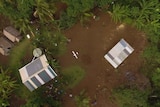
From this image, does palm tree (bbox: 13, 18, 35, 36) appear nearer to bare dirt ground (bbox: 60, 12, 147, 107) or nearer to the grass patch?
bare dirt ground (bbox: 60, 12, 147, 107)

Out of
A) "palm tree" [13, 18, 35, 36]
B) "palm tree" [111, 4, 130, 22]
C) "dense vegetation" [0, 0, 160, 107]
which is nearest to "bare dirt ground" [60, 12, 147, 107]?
"dense vegetation" [0, 0, 160, 107]

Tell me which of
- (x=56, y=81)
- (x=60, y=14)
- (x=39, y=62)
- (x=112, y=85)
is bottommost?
(x=112, y=85)

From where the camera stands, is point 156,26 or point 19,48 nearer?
point 156,26

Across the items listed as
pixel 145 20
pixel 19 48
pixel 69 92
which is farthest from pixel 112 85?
pixel 19 48

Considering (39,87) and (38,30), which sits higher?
(38,30)

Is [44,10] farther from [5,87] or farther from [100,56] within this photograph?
[5,87]

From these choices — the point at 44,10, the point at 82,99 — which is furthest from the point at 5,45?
the point at 82,99

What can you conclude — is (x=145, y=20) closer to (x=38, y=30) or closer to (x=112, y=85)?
(x=112, y=85)

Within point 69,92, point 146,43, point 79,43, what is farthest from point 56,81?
point 146,43

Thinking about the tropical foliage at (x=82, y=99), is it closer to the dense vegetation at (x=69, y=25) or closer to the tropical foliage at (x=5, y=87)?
the dense vegetation at (x=69, y=25)
